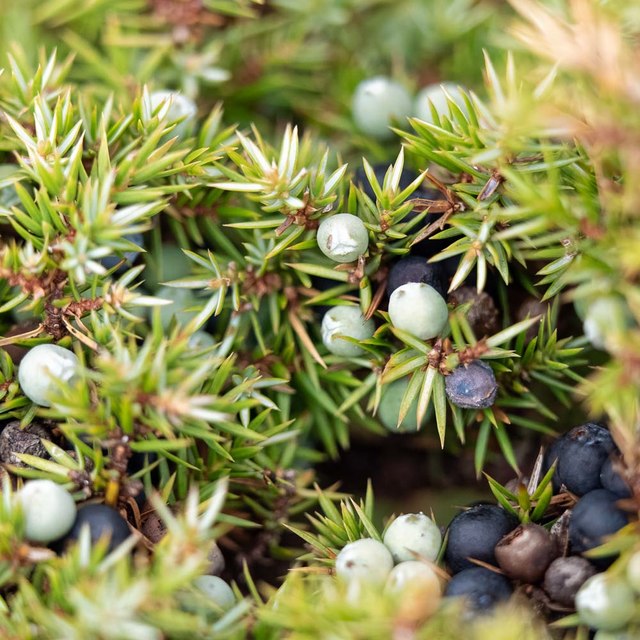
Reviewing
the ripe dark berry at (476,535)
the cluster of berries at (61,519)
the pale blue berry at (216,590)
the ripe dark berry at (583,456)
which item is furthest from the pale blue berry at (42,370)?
the ripe dark berry at (583,456)

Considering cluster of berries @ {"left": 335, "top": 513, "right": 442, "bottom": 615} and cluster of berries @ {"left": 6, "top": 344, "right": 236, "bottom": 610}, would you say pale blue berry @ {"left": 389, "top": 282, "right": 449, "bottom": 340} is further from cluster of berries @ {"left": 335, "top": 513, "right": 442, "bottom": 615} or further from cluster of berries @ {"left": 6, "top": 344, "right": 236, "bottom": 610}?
cluster of berries @ {"left": 6, "top": 344, "right": 236, "bottom": 610}

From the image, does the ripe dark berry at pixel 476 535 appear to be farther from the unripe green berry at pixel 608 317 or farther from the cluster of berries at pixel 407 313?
the unripe green berry at pixel 608 317

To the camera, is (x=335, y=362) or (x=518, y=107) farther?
(x=335, y=362)

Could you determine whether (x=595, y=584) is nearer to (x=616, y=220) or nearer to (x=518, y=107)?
(x=616, y=220)

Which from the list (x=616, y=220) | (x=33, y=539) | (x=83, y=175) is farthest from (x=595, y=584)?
(x=83, y=175)

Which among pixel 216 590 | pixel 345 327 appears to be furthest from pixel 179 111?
pixel 216 590

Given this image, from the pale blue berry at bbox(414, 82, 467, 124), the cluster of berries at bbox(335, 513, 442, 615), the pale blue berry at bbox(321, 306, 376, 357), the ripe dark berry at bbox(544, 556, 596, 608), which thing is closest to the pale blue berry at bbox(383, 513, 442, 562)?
the cluster of berries at bbox(335, 513, 442, 615)
